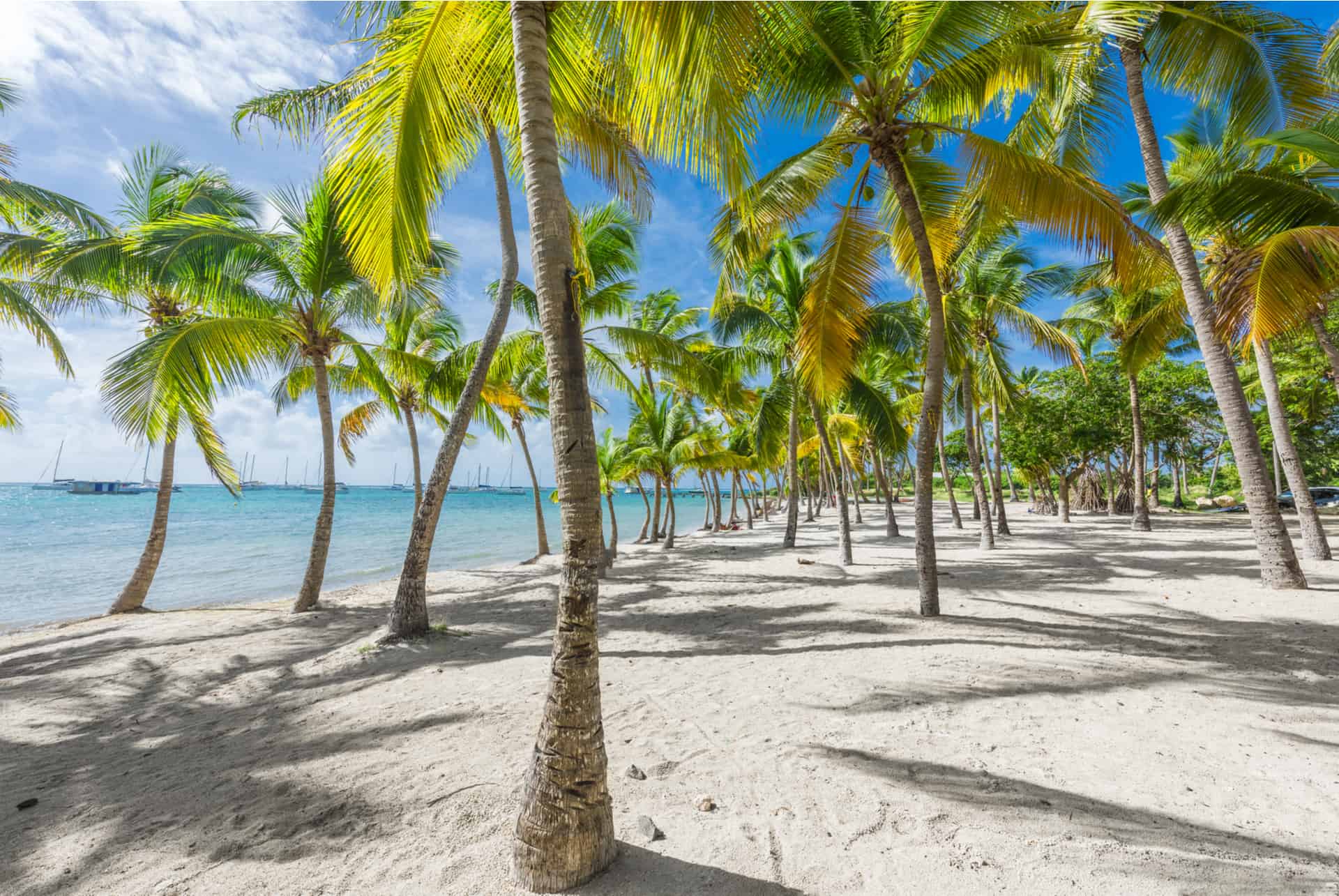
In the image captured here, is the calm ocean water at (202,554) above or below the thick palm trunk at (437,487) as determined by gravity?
below

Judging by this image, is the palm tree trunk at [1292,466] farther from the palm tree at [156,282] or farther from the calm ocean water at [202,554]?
the calm ocean water at [202,554]

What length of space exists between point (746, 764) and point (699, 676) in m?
1.73

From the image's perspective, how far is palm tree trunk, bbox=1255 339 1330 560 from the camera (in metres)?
8.05

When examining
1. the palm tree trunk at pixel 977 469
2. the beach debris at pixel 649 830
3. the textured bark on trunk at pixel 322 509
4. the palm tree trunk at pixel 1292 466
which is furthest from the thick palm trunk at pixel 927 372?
the textured bark on trunk at pixel 322 509

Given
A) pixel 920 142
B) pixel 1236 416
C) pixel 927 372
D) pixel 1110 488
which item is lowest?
pixel 1110 488

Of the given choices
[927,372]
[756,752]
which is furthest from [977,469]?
[756,752]

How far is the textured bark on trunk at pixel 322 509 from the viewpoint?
884 centimetres

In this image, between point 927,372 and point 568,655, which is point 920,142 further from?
point 568,655

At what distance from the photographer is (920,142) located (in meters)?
6.74

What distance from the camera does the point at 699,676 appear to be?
4887 mm

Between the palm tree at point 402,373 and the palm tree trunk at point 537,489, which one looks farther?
the palm tree trunk at point 537,489

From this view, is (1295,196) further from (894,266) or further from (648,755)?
(648,755)

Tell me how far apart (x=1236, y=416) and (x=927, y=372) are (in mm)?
4186

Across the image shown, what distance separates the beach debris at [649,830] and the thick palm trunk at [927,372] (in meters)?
4.77
